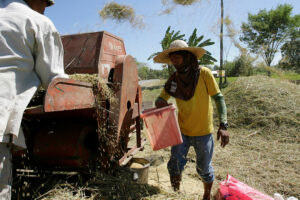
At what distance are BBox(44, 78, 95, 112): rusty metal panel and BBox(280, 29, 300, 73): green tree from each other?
29.7 meters

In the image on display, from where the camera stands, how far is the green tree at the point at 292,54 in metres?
26.1

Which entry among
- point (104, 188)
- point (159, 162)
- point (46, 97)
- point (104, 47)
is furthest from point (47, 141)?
point (159, 162)

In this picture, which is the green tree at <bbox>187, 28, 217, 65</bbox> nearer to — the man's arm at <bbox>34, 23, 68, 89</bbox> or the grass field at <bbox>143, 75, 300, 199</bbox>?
the grass field at <bbox>143, 75, 300, 199</bbox>

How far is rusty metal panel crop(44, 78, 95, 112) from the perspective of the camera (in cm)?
148

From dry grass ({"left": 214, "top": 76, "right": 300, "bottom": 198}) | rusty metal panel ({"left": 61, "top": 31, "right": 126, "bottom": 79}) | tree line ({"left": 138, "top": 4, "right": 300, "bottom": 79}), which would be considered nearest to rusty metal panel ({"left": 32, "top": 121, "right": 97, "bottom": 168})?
rusty metal panel ({"left": 61, "top": 31, "right": 126, "bottom": 79})

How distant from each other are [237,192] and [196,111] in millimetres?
881

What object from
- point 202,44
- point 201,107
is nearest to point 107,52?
point 201,107

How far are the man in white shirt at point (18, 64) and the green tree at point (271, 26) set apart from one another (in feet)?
87.1

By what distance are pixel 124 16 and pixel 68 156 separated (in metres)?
7.72

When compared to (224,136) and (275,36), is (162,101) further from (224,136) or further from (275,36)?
(275,36)

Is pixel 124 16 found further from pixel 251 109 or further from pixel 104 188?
pixel 104 188

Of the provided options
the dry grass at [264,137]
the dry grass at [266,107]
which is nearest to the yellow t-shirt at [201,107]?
the dry grass at [264,137]

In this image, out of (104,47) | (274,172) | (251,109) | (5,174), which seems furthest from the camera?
(251,109)

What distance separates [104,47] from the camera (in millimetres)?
2865
